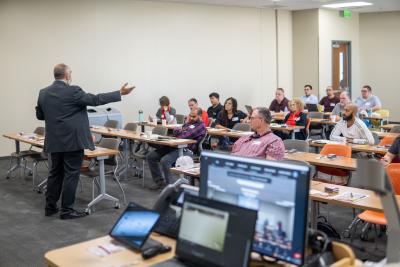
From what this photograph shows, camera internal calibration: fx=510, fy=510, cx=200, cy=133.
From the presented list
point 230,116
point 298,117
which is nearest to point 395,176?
point 298,117

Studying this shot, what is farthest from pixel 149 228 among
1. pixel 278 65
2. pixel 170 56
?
pixel 278 65

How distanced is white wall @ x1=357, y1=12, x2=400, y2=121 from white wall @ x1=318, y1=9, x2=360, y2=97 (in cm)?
45

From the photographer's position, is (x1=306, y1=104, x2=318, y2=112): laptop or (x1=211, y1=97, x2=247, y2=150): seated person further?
(x1=306, y1=104, x2=318, y2=112): laptop

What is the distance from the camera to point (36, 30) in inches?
406

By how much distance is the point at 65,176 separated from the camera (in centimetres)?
575

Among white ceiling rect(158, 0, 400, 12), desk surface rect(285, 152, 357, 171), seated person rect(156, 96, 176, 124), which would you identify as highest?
white ceiling rect(158, 0, 400, 12)

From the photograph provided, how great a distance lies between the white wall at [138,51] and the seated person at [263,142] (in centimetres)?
673

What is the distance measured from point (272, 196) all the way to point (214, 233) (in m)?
0.30

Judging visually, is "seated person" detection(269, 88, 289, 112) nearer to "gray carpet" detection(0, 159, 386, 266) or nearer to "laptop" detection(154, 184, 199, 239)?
"gray carpet" detection(0, 159, 386, 266)

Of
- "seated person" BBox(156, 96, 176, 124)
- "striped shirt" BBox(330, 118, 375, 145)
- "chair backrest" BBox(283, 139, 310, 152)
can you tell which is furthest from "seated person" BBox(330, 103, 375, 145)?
"seated person" BBox(156, 96, 176, 124)

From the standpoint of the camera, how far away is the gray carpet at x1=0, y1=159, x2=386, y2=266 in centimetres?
476

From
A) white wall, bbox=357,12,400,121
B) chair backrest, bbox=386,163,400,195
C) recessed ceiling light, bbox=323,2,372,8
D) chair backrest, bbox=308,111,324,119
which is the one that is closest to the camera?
chair backrest, bbox=386,163,400,195

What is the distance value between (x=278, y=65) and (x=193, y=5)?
3294 millimetres

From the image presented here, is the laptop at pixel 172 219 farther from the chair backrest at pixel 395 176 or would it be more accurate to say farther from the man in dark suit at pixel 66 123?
the man in dark suit at pixel 66 123
